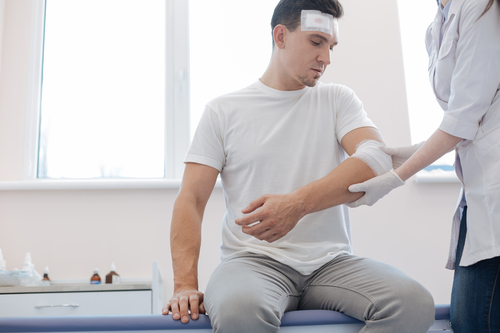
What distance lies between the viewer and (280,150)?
1352 millimetres

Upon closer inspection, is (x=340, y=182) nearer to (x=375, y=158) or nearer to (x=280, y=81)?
(x=375, y=158)

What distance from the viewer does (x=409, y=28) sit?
107 inches

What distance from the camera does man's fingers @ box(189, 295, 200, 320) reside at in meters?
1.02

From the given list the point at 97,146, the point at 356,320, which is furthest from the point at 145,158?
the point at 356,320

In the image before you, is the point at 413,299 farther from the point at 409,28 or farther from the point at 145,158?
the point at 409,28

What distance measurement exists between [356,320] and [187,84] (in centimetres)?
187

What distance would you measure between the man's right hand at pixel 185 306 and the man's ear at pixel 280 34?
2.93 ft

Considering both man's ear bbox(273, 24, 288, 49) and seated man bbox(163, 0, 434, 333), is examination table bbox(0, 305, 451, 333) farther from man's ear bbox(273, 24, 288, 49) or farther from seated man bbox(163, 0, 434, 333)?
man's ear bbox(273, 24, 288, 49)

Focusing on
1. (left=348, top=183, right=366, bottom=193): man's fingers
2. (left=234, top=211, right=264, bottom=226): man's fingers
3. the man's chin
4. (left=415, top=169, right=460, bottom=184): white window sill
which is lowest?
(left=234, top=211, right=264, bottom=226): man's fingers

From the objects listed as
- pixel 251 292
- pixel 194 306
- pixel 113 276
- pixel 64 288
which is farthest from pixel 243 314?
pixel 113 276

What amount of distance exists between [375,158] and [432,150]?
18 centimetres

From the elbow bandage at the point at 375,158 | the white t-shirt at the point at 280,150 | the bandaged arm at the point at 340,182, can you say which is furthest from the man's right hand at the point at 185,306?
the elbow bandage at the point at 375,158

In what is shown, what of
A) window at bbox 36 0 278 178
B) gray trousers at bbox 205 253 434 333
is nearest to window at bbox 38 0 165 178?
window at bbox 36 0 278 178

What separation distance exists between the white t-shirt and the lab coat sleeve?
37 centimetres
